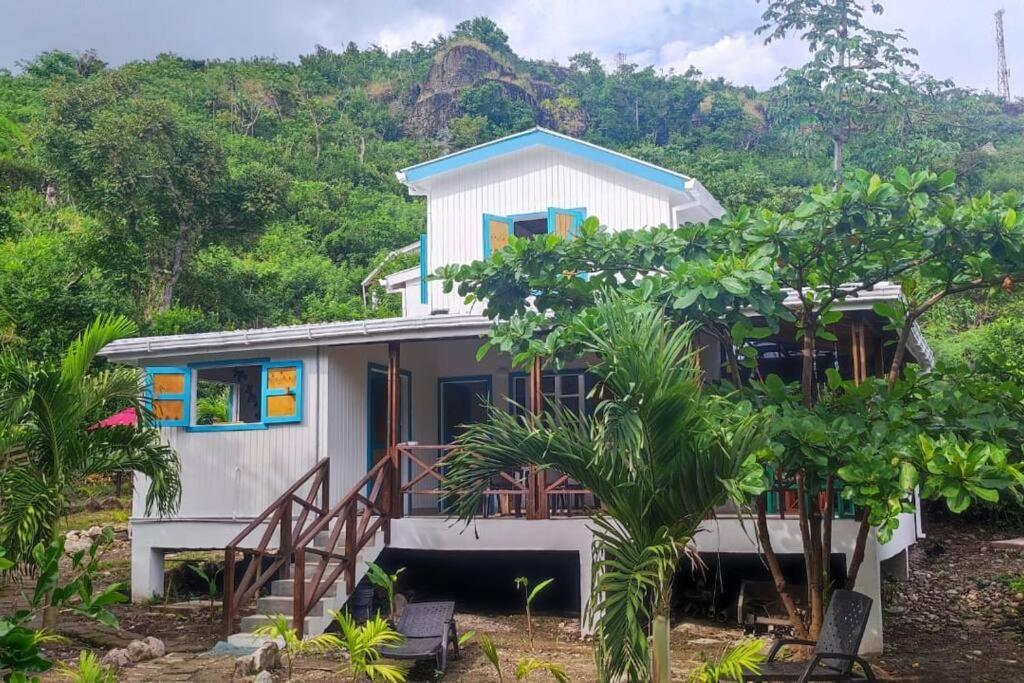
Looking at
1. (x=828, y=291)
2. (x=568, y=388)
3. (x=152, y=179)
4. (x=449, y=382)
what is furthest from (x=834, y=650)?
(x=152, y=179)

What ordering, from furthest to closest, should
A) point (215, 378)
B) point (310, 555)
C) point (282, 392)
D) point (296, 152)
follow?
point (296, 152), point (215, 378), point (282, 392), point (310, 555)

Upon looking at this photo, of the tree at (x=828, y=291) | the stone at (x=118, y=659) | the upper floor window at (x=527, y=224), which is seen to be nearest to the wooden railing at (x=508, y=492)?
the tree at (x=828, y=291)

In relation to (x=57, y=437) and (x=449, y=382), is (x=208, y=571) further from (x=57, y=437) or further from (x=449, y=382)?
(x=57, y=437)

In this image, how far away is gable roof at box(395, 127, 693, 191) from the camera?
13.4m

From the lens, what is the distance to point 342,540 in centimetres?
1048

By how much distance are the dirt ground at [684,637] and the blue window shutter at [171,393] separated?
2141 mm

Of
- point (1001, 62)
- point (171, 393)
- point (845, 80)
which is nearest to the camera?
point (171, 393)

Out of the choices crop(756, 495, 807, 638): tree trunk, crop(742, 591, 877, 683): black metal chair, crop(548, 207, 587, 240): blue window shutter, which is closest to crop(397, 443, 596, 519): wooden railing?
crop(756, 495, 807, 638): tree trunk

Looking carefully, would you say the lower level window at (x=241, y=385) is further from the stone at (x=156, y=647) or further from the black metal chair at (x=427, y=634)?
the black metal chair at (x=427, y=634)

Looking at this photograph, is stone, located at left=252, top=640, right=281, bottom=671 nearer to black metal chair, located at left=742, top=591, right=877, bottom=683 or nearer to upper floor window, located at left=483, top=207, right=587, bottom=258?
black metal chair, located at left=742, top=591, right=877, bottom=683

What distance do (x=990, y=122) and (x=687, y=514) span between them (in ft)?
124

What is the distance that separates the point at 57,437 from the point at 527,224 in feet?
26.1

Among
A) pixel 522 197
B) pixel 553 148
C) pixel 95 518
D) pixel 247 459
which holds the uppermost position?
pixel 553 148

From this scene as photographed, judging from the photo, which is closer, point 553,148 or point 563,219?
point 563,219
